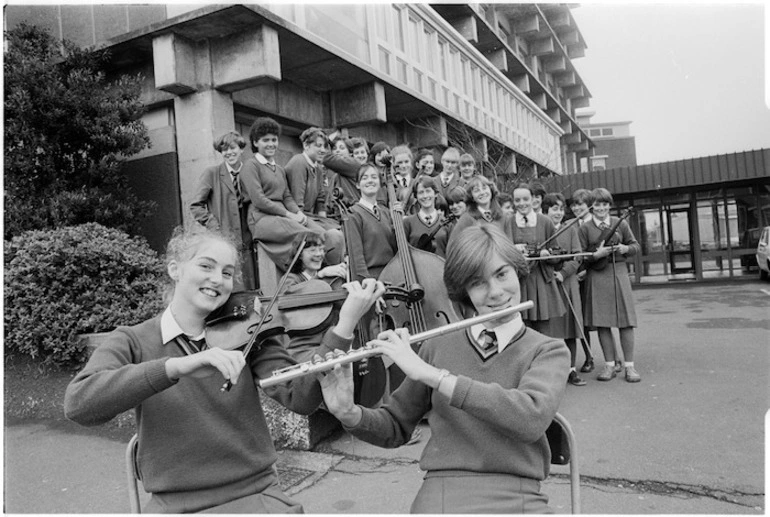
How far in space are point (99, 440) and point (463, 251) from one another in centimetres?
330

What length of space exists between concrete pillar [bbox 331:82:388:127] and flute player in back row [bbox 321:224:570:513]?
6613mm

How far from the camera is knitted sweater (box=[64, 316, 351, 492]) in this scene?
162 cm

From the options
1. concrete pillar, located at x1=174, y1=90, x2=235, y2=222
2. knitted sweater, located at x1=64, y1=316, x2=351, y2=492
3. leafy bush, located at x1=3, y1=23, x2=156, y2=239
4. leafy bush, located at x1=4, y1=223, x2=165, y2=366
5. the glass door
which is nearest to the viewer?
knitted sweater, located at x1=64, y1=316, x2=351, y2=492

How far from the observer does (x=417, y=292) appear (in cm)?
327

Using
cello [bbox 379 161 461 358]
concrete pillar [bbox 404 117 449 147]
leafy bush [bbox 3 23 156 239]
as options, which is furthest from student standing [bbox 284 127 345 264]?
concrete pillar [bbox 404 117 449 147]

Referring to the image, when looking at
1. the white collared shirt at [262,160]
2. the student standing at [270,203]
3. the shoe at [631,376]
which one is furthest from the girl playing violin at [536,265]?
the white collared shirt at [262,160]

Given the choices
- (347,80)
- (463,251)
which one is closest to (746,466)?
(463,251)

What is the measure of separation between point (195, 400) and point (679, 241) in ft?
53.1

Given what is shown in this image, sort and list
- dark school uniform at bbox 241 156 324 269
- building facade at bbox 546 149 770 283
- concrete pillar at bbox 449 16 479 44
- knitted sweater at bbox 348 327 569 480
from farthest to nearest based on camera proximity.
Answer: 1. concrete pillar at bbox 449 16 479 44
2. building facade at bbox 546 149 770 283
3. dark school uniform at bbox 241 156 324 269
4. knitted sweater at bbox 348 327 569 480

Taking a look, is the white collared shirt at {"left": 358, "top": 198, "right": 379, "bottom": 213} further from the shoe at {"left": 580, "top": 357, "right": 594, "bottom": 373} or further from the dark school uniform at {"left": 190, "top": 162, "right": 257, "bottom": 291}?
the shoe at {"left": 580, "top": 357, "right": 594, "bottom": 373}

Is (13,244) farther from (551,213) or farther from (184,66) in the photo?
(551,213)

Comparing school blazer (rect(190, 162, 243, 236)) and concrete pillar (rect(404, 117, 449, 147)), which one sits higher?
concrete pillar (rect(404, 117, 449, 147))

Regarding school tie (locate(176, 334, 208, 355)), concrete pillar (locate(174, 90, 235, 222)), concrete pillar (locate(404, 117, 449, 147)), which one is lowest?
school tie (locate(176, 334, 208, 355))

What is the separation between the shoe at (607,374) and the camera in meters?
4.84
